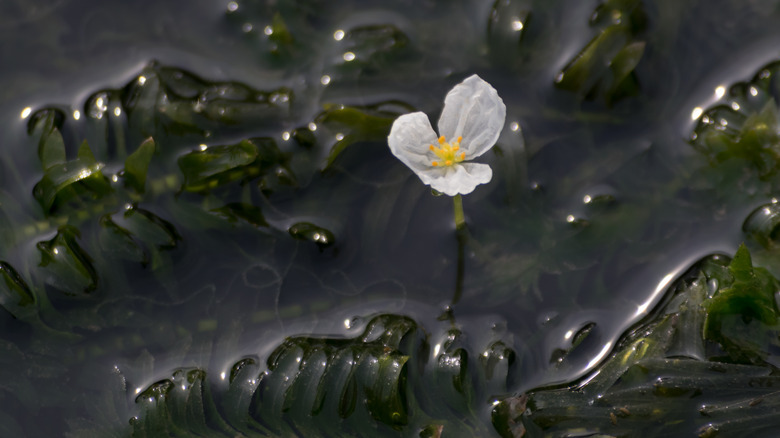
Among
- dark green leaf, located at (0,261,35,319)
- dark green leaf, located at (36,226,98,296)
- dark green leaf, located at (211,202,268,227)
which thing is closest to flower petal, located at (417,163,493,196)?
dark green leaf, located at (211,202,268,227)

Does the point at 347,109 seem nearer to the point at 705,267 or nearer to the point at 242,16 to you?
the point at 242,16

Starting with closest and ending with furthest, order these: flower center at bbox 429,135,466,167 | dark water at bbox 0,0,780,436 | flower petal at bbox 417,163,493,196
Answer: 1. flower petal at bbox 417,163,493,196
2. flower center at bbox 429,135,466,167
3. dark water at bbox 0,0,780,436

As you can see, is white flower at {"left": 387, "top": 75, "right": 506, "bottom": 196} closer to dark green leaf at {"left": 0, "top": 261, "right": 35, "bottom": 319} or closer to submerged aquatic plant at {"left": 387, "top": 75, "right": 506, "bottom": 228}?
submerged aquatic plant at {"left": 387, "top": 75, "right": 506, "bottom": 228}

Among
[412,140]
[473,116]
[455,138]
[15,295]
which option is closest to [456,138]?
[455,138]

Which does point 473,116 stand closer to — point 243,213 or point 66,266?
point 243,213

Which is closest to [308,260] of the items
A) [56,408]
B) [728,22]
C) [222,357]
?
[222,357]

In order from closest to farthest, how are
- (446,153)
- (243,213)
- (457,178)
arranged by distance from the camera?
(457,178) < (446,153) < (243,213)

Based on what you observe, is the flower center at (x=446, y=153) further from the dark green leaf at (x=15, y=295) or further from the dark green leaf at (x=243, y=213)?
the dark green leaf at (x=15, y=295)
